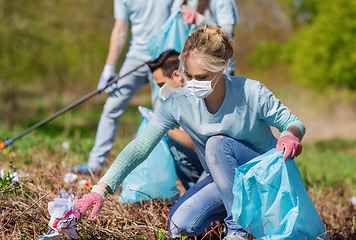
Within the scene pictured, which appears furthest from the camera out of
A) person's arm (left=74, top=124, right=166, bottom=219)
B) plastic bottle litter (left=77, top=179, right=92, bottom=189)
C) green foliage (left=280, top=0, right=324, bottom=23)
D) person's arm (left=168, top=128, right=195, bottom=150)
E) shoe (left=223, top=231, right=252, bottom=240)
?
green foliage (left=280, top=0, right=324, bottom=23)

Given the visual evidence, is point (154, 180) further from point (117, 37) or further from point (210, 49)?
point (117, 37)

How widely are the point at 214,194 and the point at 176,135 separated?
43 cm

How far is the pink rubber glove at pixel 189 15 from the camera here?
2.42 meters

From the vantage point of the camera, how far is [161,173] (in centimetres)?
209

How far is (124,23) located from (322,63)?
23.6 feet

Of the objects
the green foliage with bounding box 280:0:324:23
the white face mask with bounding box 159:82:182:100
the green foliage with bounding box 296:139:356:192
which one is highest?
the green foliage with bounding box 280:0:324:23

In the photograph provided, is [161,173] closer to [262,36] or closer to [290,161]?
[290,161]

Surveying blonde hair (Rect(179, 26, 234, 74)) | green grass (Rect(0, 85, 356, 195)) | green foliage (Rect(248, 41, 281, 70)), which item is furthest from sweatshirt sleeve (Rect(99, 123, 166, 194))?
green foliage (Rect(248, 41, 281, 70))

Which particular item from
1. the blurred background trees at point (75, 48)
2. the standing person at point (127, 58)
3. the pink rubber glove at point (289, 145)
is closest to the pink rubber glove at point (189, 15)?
the standing person at point (127, 58)

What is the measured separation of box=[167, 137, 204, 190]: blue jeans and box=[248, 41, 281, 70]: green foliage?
2000cm

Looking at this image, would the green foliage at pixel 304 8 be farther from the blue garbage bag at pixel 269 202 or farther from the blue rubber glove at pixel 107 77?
the blue garbage bag at pixel 269 202

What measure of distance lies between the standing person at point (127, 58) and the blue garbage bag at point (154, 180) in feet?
2.49

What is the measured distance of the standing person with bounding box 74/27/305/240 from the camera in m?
1.57

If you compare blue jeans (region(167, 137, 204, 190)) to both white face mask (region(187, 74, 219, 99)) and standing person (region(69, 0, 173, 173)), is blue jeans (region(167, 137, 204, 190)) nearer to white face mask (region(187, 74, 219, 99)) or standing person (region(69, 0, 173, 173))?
white face mask (region(187, 74, 219, 99))
